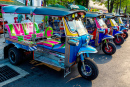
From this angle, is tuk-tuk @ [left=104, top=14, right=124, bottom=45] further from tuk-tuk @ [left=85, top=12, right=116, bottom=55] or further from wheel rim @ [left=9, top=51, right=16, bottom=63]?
wheel rim @ [left=9, top=51, right=16, bottom=63]

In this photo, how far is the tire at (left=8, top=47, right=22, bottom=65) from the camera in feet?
16.5

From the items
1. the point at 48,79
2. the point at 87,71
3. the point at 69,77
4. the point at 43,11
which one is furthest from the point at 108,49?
the point at 43,11

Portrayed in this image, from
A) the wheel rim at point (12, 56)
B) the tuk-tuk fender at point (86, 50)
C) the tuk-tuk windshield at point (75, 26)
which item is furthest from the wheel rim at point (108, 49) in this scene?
the wheel rim at point (12, 56)

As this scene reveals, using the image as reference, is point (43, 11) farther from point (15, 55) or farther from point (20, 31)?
point (20, 31)

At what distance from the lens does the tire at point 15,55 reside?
5.04m

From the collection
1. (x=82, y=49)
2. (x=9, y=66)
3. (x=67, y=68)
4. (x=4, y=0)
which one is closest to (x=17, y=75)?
(x=9, y=66)

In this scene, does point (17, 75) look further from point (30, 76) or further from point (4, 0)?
point (4, 0)

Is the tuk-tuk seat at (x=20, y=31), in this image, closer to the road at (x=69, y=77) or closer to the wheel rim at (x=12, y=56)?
the wheel rim at (x=12, y=56)

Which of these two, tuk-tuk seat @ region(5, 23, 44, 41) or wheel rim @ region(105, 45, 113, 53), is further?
wheel rim @ region(105, 45, 113, 53)

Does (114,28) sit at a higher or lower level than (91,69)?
higher

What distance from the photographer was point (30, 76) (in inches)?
171

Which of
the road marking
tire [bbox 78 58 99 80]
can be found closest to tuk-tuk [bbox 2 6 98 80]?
tire [bbox 78 58 99 80]

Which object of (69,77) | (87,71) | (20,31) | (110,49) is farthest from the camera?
(110,49)

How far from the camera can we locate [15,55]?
198 inches
